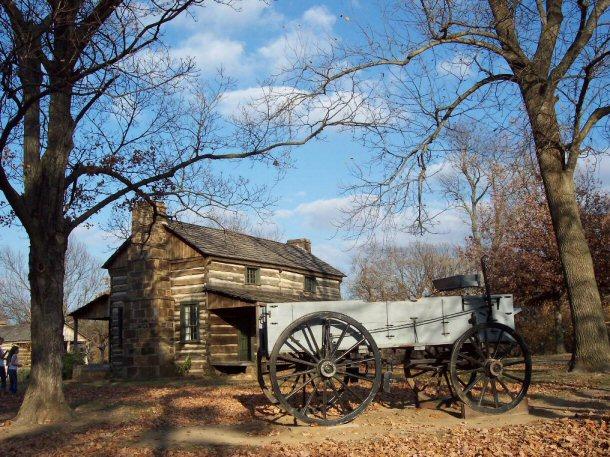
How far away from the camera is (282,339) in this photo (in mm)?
9344

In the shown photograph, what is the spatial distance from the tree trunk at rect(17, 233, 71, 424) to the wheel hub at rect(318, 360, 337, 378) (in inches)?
197

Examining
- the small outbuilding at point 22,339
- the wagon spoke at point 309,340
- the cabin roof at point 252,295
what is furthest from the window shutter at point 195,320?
the small outbuilding at point 22,339

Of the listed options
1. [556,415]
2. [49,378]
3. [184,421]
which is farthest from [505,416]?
[49,378]

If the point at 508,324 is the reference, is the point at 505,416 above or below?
below

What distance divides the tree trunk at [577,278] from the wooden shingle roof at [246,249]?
14.3 m

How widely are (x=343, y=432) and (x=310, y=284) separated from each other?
→ 2324cm

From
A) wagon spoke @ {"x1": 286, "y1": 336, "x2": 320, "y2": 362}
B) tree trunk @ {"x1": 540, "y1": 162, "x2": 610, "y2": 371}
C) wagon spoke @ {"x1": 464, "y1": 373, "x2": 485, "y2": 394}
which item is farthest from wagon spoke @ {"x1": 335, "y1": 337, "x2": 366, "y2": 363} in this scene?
tree trunk @ {"x1": 540, "y1": 162, "x2": 610, "y2": 371}

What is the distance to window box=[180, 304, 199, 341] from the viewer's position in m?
26.0

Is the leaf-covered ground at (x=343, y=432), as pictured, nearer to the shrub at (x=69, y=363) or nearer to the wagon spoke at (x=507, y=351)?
the wagon spoke at (x=507, y=351)

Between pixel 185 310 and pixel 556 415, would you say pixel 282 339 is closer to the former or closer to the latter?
pixel 556 415

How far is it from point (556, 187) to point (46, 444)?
1153cm

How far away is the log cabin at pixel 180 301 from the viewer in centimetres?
2547

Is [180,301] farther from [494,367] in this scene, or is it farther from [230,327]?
[494,367]

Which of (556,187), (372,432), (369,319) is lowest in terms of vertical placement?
(372,432)
